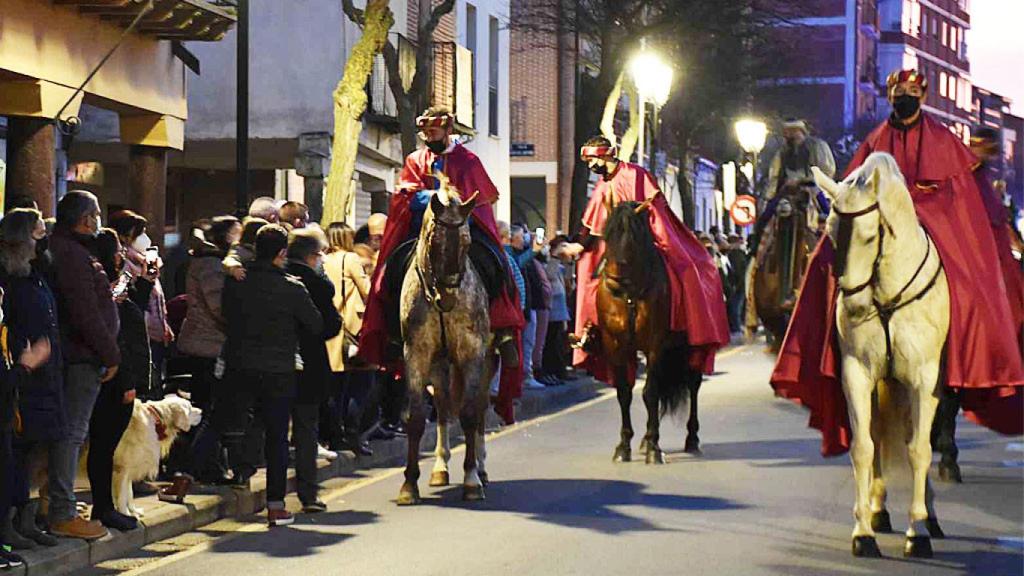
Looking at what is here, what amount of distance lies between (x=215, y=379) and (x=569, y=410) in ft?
31.3

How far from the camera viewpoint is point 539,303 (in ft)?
82.1

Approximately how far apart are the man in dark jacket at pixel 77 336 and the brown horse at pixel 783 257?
10.6 m

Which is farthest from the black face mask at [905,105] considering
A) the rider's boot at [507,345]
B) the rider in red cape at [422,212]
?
the rider's boot at [507,345]

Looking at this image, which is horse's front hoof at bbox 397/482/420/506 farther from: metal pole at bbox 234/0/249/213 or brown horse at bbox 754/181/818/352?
brown horse at bbox 754/181/818/352

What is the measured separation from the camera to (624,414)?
56.0ft

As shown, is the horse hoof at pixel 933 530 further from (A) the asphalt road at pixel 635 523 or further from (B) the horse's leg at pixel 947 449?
(B) the horse's leg at pixel 947 449

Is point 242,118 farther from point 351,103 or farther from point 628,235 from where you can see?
point 628,235

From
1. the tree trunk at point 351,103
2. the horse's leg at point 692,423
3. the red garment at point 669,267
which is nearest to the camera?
the red garment at point 669,267

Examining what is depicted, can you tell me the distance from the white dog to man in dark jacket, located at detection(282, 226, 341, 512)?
40.7 inches

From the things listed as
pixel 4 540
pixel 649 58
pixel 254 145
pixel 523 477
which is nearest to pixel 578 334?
pixel 523 477

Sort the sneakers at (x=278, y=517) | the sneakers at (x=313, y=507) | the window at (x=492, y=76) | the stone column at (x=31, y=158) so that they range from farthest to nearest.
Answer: the window at (x=492, y=76) → the stone column at (x=31, y=158) → the sneakers at (x=313, y=507) → the sneakers at (x=278, y=517)

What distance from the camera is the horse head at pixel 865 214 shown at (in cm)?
1150

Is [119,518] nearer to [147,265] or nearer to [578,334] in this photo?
[147,265]

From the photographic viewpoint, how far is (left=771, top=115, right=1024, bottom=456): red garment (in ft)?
39.6
